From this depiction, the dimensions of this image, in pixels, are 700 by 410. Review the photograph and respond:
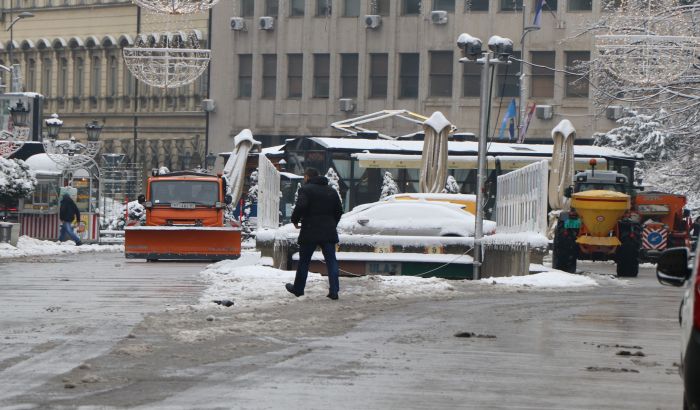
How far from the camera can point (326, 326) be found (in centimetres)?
1700

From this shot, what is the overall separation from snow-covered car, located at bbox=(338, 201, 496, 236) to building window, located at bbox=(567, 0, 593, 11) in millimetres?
43609

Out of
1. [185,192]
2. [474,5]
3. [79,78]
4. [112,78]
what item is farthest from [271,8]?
[185,192]

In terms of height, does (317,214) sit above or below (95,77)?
below

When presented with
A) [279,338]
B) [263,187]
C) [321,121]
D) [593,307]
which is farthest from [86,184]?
[279,338]

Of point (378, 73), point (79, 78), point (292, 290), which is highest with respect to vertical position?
point (378, 73)

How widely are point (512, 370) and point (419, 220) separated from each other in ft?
48.2

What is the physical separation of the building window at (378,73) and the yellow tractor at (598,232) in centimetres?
4208

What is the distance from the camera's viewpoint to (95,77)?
296 ft

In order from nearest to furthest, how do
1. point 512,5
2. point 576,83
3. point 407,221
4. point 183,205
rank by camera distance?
1. point 407,221
2. point 183,205
3. point 576,83
4. point 512,5

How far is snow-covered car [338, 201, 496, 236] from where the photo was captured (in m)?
27.7

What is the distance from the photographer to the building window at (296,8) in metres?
77.5

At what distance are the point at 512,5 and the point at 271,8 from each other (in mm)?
11514

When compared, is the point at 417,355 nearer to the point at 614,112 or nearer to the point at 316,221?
the point at 316,221

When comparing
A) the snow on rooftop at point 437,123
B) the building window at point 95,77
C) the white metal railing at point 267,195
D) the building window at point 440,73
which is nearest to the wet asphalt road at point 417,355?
the white metal railing at point 267,195
